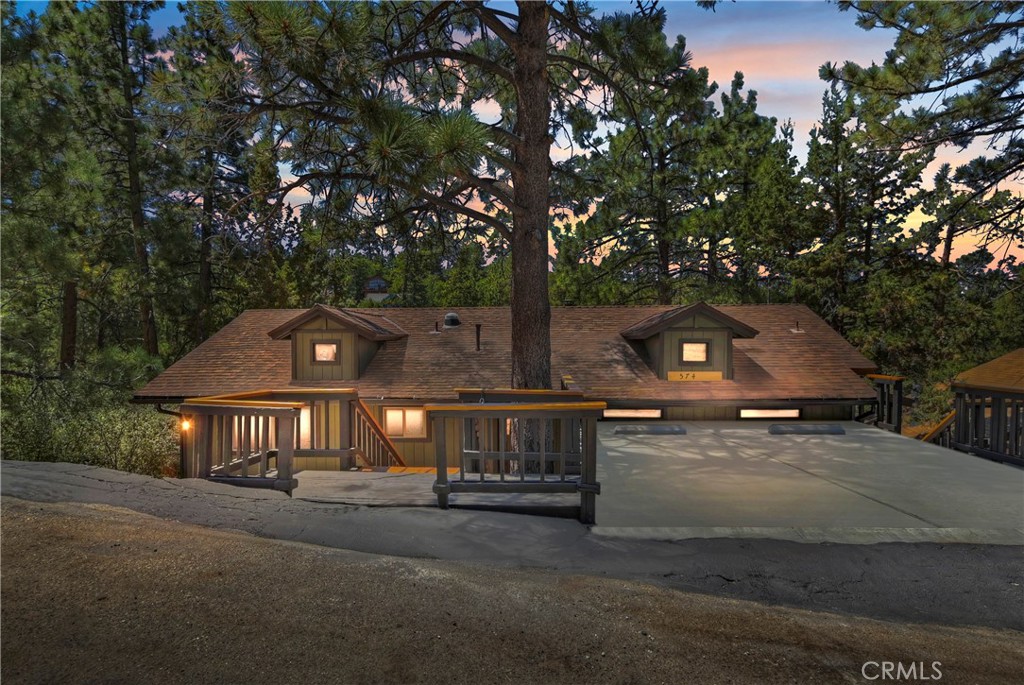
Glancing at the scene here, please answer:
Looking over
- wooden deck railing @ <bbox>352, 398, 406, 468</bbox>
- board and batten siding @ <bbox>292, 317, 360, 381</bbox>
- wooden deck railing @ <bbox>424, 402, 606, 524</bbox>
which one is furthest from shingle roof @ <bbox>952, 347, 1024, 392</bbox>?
board and batten siding @ <bbox>292, 317, 360, 381</bbox>

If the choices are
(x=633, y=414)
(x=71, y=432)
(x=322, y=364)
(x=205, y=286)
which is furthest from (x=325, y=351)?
(x=205, y=286)

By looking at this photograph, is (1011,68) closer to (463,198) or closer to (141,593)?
(463,198)

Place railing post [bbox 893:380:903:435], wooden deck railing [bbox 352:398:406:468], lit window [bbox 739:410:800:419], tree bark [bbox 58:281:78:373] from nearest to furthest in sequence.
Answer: wooden deck railing [bbox 352:398:406:468]
railing post [bbox 893:380:903:435]
lit window [bbox 739:410:800:419]
tree bark [bbox 58:281:78:373]

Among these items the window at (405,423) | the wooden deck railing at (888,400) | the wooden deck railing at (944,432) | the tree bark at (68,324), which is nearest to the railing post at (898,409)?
the wooden deck railing at (888,400)

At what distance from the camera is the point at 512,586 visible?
133 inches

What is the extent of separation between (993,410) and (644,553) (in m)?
7.69

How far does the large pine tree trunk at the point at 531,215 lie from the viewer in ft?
27.0

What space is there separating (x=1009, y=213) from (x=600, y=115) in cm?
662

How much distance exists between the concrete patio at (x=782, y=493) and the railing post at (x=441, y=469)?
0.39 feet

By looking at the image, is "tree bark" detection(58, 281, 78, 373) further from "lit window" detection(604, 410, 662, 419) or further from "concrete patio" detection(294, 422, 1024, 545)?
"lit window" detection(604, 410, 662, 419)

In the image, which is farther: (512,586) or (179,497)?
(179,497)

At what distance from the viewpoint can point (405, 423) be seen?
14.5m

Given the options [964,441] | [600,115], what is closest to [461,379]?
[600,115]

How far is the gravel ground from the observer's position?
2.37 metres
